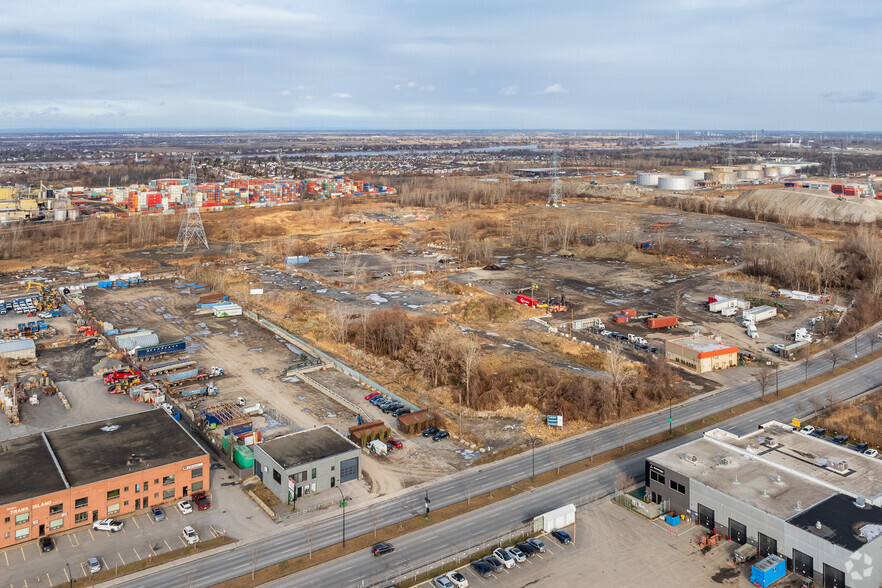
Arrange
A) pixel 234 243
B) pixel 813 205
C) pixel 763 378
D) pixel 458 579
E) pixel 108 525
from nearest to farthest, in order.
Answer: pixel 458 579 < pixel 108 525 < pixel 763 378 < pixel 234 243 < pixel 813 205

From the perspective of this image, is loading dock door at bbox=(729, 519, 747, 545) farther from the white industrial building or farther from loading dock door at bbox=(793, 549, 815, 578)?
the white industrial building

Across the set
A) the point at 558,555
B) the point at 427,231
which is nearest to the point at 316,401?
the point at 558,555

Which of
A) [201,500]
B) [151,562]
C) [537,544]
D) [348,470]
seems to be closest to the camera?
[151,562]

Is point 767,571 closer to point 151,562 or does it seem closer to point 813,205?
point 151,562

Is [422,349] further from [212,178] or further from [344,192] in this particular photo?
[212,178]

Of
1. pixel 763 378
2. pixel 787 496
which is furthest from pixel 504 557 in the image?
pixel 763 378

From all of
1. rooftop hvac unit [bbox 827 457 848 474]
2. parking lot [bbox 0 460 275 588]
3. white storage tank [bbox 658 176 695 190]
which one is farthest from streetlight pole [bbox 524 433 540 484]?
white storage tank [bbox 658 176 695 190]

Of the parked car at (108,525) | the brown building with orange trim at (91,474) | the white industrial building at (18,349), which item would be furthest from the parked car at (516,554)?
the white industrial building at (18,349)
